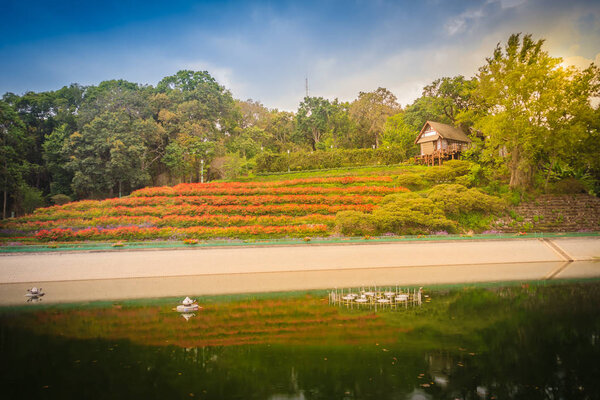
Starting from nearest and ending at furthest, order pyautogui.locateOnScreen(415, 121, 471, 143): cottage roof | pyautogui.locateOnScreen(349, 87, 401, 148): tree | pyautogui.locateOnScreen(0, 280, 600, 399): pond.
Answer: pyautogui.locateOnScreen(0, 280, 600, 399): pond, pyautogui.locateOnScreen(415, 121, 471, 143): cottage roof, pyautogui.locateOnScreen(349, 87, 401, 148): tree

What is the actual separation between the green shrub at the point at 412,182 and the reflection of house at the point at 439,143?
6222mm

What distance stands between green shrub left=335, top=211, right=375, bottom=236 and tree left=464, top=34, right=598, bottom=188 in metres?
10.5

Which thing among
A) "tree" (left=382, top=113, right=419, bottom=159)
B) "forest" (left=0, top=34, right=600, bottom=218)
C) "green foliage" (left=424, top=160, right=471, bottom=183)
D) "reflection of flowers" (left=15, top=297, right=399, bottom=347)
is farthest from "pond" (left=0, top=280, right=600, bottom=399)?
"tree" (left=382, top=113, right=419, bottom=159)

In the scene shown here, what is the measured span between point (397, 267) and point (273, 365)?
32.0ft

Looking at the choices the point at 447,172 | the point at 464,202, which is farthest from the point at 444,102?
the point at 464,202

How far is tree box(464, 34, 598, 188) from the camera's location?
19703 millimetres

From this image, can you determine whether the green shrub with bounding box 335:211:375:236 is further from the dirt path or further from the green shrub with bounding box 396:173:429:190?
the green shrub with bounding box 396:173:429:190

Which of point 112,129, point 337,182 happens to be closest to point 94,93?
point 112,129

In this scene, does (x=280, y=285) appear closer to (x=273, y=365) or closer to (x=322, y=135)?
(x=273, y=365)

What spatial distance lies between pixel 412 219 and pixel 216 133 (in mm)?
23777

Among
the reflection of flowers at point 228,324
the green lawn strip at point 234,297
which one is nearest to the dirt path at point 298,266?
the green lawn strip at point 234,297

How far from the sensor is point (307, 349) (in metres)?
6.01

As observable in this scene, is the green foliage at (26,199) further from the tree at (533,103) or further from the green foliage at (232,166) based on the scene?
the tree at (533,103)

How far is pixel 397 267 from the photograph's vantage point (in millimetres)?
14125
